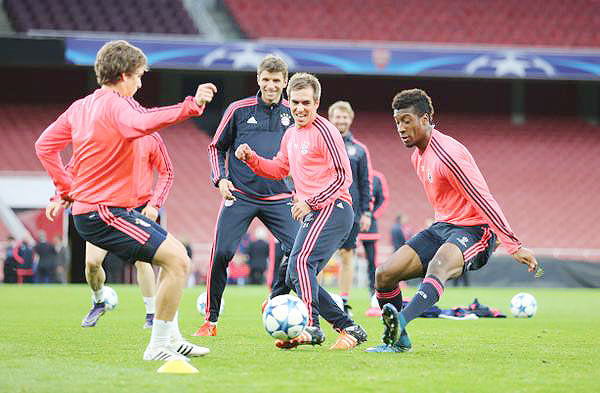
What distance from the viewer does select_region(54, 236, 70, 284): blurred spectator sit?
2325 centimetres

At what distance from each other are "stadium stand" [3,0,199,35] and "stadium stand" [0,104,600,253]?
2388 millimetres

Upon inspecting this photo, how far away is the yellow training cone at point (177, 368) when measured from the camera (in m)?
5.47

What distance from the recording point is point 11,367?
19.0 ft

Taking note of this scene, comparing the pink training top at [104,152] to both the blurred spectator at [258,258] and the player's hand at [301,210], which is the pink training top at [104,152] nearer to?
the player's hand at [301,210]

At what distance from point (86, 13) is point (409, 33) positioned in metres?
9.49

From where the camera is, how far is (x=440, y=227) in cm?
713

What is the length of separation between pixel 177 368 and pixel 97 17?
74.9ft

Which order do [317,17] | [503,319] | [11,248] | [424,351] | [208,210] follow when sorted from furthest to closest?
[317,17]
[208,210]
[11,248]
[503,319]
[424,351]

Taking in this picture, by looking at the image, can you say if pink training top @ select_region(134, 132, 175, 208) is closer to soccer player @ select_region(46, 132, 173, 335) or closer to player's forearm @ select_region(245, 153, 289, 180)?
soccer player @ select_region(46, 132, 173, 335)

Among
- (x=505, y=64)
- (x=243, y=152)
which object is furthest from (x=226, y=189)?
(x=505, y=64)

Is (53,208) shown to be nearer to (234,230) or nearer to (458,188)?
(234,230)

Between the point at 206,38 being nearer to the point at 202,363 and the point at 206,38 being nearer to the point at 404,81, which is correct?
the point at 404,81

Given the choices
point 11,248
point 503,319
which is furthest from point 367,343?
point 11,248

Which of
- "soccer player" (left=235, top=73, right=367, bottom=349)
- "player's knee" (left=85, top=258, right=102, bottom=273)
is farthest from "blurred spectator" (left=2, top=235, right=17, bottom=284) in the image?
"soccer player" (left=235, top=73, right=367, bottom=349)
